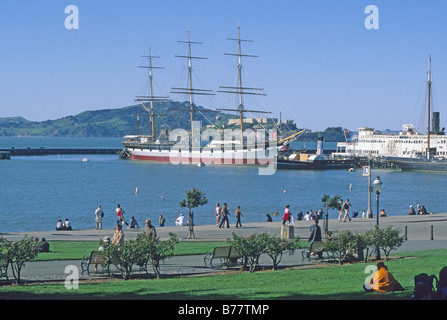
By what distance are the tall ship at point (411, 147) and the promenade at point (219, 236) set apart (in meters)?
75.3

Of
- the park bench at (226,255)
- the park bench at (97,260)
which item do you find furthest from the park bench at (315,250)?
the park bench at (97,260)

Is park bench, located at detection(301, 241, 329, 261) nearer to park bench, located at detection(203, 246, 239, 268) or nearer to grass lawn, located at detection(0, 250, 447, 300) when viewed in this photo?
grass lawn, located at detection(0, 250, 447, 300)

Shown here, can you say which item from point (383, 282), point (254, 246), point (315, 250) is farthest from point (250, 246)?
point (383, 282)

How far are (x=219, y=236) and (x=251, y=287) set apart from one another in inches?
438

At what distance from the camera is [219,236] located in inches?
923

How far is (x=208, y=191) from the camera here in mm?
63625

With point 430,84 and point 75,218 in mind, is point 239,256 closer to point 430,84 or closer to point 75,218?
point 75,218

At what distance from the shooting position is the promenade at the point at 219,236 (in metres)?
15.3

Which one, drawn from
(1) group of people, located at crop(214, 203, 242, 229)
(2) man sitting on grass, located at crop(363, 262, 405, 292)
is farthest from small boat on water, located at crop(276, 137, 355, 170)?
(2) man sitting on grass, located at crop(363, 262, 405, 292)

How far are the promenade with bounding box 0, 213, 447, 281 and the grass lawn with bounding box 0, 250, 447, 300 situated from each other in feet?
4.51

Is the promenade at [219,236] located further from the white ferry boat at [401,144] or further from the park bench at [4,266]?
the white ferry boat at [401,144]

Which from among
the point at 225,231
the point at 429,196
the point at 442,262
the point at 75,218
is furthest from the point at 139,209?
the point at 442,262

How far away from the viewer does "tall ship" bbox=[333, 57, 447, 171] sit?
334 ft

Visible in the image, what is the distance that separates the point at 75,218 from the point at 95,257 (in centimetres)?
2736
